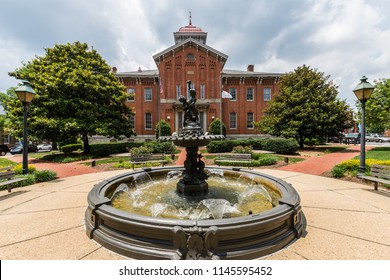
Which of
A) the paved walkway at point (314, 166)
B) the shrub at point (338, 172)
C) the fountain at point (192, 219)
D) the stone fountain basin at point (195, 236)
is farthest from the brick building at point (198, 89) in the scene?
the stone fountain basin at point (195, 236)

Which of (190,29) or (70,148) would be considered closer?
(70,148)

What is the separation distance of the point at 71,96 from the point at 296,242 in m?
20.0

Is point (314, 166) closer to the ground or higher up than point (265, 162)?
closer to the ground

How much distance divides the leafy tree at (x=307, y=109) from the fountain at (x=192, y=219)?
681 inches

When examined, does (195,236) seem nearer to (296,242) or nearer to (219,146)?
(296,242)

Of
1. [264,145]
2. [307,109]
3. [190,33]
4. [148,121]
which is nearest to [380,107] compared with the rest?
[307,109]

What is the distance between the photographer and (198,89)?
2948cm

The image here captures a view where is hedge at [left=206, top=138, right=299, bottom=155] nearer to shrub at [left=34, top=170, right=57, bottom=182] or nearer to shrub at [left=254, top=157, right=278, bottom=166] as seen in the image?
shrub at [left=254, top=157, right=278, bottom=166]

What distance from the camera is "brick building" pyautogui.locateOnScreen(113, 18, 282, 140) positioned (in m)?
29.0

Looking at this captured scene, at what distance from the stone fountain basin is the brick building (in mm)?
25157

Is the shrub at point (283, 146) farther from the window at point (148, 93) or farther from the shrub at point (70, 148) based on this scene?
the window at point (148, 93)

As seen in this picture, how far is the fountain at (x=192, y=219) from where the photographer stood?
2805 millimetres
